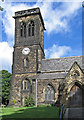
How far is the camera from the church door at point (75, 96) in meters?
23.3

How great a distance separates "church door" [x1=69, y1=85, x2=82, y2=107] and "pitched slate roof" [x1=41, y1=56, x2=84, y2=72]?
21.3 feet

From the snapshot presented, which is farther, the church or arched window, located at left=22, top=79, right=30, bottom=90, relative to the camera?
arched window, located at left=22, top=79, right=30, bottom=90

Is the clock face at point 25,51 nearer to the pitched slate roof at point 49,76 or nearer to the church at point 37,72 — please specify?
the church at point 37,72

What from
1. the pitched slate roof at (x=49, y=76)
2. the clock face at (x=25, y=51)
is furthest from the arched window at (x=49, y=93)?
the clock face at (x=25, y=51)

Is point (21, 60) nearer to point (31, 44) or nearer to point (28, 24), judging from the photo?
point (31, 44)

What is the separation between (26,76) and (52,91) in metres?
6.32

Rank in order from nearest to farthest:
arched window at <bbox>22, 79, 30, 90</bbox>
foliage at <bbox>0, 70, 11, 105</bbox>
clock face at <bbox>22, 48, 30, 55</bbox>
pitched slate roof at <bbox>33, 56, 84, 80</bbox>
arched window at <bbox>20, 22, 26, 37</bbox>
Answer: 1. pitched slate roof at <bbox>33, 56, 84, 80</bbox>
2. arched window at <bbox>22, 79, 30, 90</bbox>
3. clock face at <bbox>22, 48, 30, 55</bbox>
4. arched window at <bbox>20, 22, 26, 37</bbox>
5. foliage at <bbox>0, 70, 11, 105</bbox>

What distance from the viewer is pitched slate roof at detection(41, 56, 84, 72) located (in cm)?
3005

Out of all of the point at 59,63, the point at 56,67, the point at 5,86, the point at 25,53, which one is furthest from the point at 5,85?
the point at 59,63

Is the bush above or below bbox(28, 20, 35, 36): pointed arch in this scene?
below

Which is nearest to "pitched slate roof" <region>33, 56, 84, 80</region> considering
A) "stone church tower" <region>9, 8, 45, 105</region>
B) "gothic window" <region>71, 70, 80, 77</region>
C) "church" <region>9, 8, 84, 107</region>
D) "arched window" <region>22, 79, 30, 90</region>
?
"church" <region>9, 8, 84, 107</region>

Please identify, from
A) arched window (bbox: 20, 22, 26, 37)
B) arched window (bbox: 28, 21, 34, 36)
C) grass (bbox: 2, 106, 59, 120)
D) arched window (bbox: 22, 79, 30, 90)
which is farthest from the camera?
arched window (bbox: 20, 22, 26, 37)

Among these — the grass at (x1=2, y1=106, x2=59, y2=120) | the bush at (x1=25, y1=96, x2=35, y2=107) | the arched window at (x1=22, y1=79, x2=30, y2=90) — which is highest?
the arched window at (x1=22, y1=79, x2=30, y2=90)

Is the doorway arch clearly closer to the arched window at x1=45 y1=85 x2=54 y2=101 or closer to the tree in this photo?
the arched window at x1=45 y1=85 x2=54 y2=101
